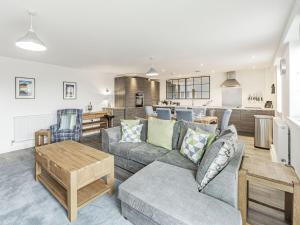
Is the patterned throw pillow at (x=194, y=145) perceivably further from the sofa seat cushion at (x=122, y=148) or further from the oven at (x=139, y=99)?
the oven at (x=139, y=99)

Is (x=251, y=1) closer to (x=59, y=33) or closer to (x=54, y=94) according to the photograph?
(x=59, y=33)

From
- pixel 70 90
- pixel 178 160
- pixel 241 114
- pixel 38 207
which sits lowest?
pixel 38 207

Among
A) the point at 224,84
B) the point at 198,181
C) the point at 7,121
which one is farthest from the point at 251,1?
the point at 7,121

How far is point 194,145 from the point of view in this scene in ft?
7.22

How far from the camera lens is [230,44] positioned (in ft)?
10.7

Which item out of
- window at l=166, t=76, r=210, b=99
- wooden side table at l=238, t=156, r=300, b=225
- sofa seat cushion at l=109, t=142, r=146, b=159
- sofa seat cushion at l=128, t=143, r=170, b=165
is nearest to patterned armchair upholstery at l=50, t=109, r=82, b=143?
sofa seat cushion at l=109, t=142, r=146, b=159

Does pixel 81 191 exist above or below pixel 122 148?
below

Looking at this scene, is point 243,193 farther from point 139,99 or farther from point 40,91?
→ point 139,99

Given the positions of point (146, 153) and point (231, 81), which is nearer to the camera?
point (146, 153)

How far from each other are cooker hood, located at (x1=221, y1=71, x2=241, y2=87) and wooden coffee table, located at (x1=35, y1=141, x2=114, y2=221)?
575 centimetres

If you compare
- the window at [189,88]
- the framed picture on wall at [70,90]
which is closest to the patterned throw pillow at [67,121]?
the framed picture on wall at [70,90]

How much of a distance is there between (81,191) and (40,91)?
3932 millimetres

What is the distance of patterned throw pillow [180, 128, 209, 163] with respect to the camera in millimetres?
2121

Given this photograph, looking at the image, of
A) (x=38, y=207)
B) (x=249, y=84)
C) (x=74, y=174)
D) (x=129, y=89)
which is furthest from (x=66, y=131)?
(x=249, y=84)
